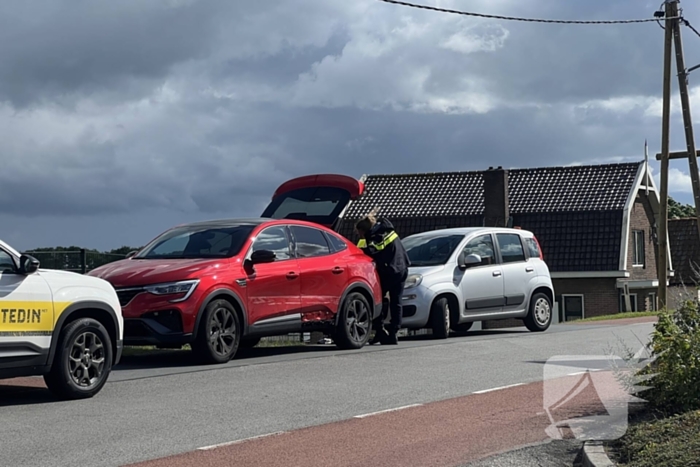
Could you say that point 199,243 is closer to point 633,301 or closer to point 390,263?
point 390,263

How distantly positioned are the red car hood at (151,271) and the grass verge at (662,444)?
6247 mm

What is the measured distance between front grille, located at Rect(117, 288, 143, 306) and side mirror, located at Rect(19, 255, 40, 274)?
2.90 metres

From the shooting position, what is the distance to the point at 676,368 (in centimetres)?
827

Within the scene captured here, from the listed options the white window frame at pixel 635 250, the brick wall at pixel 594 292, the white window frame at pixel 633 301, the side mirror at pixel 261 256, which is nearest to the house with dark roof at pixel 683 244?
the white window frame at pixel 635 250

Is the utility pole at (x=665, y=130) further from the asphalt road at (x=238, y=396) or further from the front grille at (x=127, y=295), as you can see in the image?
the front grille at (x=127, y=295)

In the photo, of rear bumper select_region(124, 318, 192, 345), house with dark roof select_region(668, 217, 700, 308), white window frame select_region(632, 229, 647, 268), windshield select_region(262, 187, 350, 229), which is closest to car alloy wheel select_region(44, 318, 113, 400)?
rear bumper select_region(124, 318, 192, 345)

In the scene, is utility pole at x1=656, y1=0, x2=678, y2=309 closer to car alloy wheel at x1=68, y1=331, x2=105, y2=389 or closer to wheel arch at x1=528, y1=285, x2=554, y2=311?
wheel arch at x1=528, y1=285, x2=554, y2=311

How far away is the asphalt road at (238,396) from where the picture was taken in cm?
765

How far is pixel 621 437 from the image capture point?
737 centimetres

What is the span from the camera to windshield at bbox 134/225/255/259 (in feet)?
43.7

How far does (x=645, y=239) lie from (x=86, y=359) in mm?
41774

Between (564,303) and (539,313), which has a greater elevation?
(539,313)

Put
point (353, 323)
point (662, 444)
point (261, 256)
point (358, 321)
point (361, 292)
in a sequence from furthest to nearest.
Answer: point (361, 292) → point (358, 321) → point (353, 323) → point (261, 256) → point (662, 444)

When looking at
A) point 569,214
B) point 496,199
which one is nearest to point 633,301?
point 569,214
